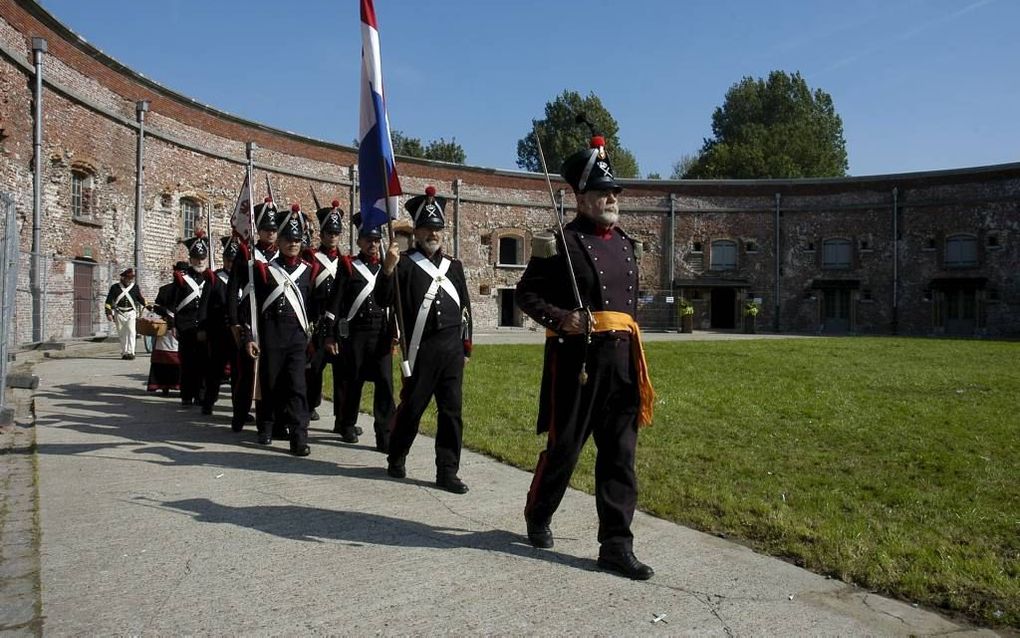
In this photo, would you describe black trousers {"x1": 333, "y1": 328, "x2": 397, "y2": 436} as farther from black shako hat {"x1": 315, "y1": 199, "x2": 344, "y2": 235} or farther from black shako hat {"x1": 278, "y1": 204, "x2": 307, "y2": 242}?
black shako hat {"x1": 315, "y1": 199, "x2": 344, "y2": 235}

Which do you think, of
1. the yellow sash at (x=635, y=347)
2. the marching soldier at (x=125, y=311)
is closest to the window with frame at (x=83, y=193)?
the marching soldier at (x=125, y=311)

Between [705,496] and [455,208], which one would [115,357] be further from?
[455,208]

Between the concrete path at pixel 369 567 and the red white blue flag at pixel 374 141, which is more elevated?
the red white blue flag at pixel 374 141

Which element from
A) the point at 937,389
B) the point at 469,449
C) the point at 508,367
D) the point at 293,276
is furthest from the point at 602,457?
the point at 508,367

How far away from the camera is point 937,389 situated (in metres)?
12.0

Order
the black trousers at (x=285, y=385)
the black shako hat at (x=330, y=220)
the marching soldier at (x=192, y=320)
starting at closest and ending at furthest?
the black trousers at (x=285, y=385) < the black shako hat at (x=330, y=220) < the marching soldier at (x=192, y=320)

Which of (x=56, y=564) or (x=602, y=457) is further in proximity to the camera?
(x=602, y=457)

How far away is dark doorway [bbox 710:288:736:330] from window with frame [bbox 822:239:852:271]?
5.02m

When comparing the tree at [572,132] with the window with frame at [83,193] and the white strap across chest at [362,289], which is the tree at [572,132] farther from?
the white strap across chest at [362,289]

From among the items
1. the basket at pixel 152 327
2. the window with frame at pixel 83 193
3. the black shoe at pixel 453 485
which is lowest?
the black shoe at pixel 453 485

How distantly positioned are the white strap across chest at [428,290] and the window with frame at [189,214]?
23.2 metres

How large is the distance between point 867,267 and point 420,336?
38.5 meters

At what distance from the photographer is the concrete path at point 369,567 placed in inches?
130

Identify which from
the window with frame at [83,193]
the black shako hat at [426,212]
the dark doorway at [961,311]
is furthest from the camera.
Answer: the dark doorway at [961,311]
